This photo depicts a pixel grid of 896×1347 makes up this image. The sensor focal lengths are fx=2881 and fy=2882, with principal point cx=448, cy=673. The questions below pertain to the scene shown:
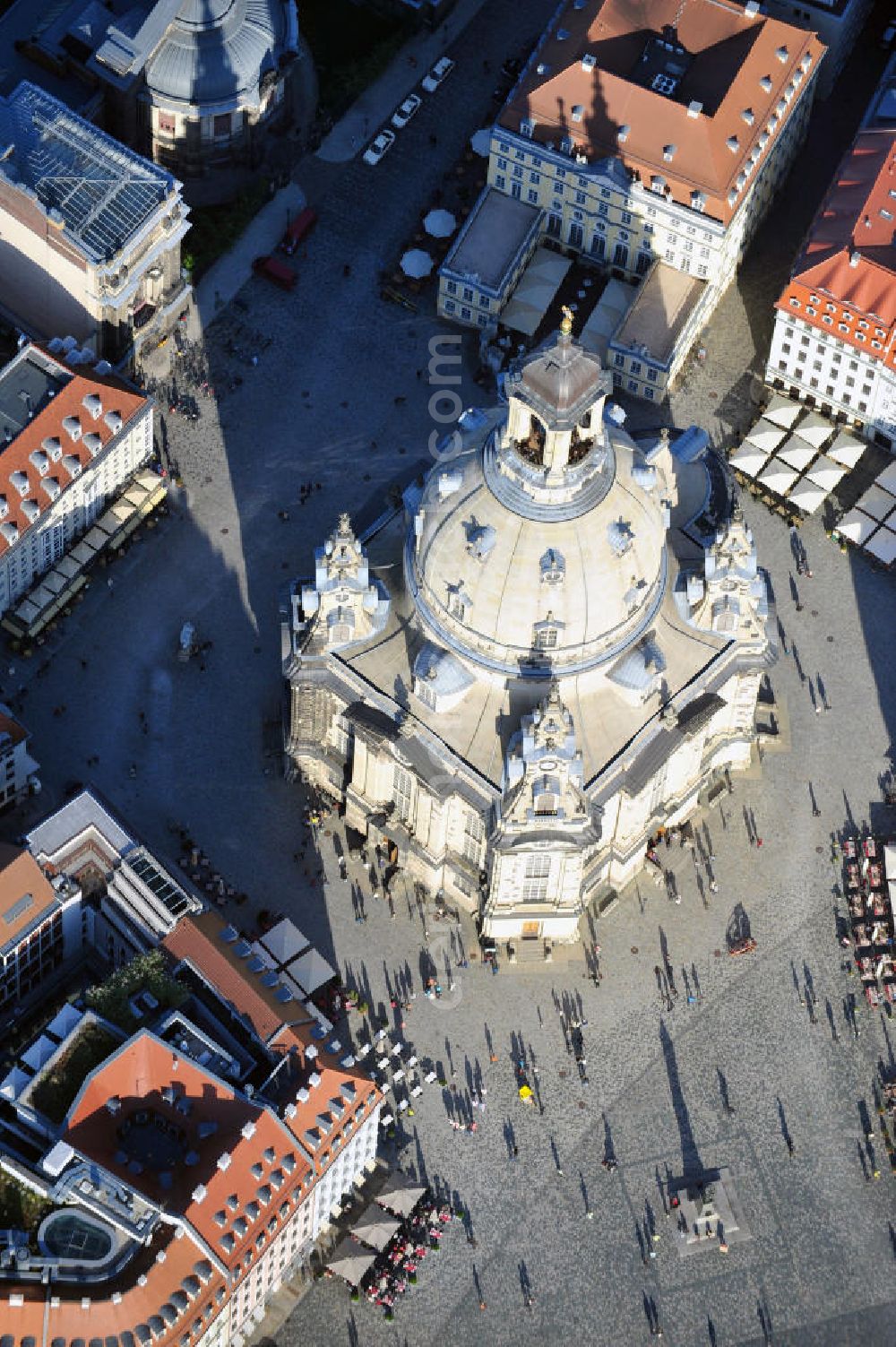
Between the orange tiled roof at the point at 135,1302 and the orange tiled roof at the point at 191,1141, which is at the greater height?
the orange tiled roof at the point at 191,1141

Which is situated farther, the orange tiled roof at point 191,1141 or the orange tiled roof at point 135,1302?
the orange tiled roof at point 191,1141

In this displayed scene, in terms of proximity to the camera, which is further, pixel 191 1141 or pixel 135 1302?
pixel 191 1141

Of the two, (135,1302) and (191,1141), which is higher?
(191,1141)

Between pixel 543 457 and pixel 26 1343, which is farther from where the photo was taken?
pixel 543 457

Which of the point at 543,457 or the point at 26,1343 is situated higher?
the point at 543,457

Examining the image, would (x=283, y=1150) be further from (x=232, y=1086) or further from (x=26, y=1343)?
(x=26, y=1343)

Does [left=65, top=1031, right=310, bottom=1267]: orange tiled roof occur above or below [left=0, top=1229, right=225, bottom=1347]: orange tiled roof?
above

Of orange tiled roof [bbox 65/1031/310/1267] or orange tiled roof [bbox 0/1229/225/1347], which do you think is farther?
orange tiled roof [bbox 65/1031/310/1267]

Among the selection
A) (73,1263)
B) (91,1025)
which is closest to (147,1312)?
(73,1263)
